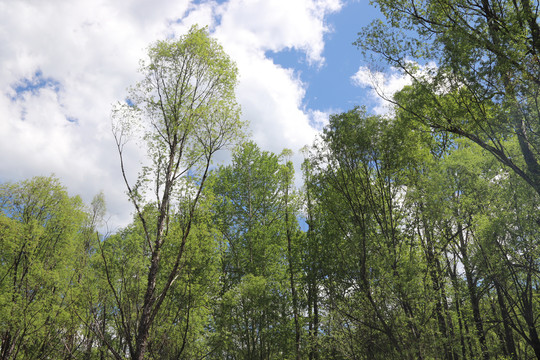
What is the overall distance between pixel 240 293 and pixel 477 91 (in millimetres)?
10528

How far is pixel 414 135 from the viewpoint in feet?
34.1

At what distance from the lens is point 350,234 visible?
11125 millimetres

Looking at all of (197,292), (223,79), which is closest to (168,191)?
(223,79)

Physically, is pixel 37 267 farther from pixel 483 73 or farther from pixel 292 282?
pixel 483 73

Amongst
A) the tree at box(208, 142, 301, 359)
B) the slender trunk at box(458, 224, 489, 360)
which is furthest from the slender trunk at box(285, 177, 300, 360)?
the slender trunk at box(458, 224, 489, 360)

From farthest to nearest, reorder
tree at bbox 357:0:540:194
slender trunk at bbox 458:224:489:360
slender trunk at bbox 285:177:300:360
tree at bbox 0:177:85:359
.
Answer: slender trunk at bbox 285:177:300:360 → tree at bbox 0:177:85:359 → slender trunk at bbox 458:224:489:360 → tree at bbox 357:0:540:194

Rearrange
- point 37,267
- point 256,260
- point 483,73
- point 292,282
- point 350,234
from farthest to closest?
1. point 256,260
2. point 292,282
3. point 37,267
4. point 350,234
5. point 483,73

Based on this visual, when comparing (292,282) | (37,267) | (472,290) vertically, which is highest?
(37,267)

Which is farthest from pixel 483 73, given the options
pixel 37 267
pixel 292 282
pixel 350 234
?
pixel 37 267

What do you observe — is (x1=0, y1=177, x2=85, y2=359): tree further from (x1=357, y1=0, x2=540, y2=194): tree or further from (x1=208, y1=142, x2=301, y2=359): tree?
(x1=357, y1=0, x2=540, y2=194): tree

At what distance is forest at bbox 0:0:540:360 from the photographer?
7.14 metres

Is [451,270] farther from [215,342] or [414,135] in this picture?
[215,342]

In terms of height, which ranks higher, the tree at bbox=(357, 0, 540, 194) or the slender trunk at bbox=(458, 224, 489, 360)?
the tree at bbox=(357, 0, 540, 194)

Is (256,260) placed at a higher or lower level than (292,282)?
higher
